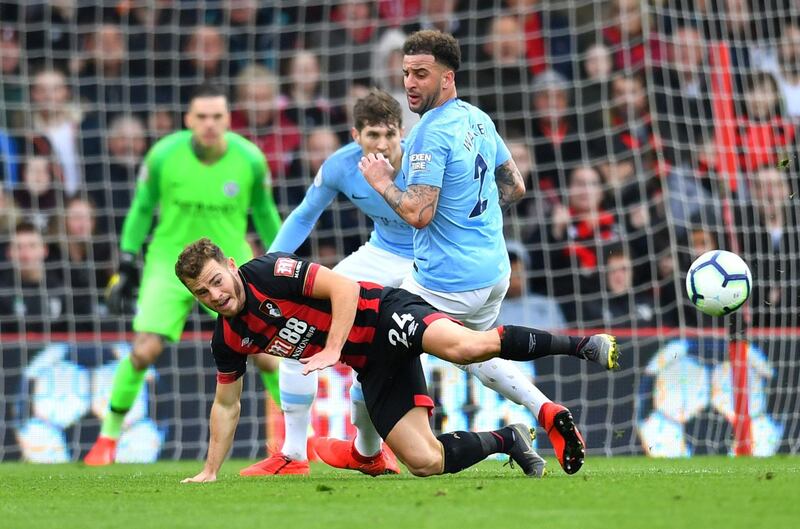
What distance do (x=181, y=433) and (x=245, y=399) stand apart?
21.7 inches

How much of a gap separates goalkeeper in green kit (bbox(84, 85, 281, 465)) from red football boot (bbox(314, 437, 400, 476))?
6.49ft

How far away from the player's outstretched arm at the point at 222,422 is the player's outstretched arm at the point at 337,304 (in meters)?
0.49

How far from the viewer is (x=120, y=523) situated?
15.2ft

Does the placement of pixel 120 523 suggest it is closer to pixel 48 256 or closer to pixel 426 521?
pixel 426 521

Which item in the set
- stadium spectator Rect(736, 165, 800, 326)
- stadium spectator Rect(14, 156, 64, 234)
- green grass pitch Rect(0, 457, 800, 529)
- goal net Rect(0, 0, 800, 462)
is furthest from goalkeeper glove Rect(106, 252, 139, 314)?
stadium spectator Rect(736, 165, 800, 326)

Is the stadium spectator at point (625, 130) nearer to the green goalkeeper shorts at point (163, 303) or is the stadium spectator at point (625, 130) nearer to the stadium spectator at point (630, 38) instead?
the stadium spectator at point (630, 38)

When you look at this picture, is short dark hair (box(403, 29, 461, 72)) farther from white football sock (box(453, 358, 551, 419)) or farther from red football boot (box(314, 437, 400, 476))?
red football boot (box(314, 437, 400, 476))

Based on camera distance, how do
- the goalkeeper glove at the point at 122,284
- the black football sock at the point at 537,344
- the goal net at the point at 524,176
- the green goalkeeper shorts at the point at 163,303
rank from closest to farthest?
the black football sock at the point at 537,344, the green goalkeeper shorts at the point at 163,303, the goalkeeper glove at the point at 122,284, the goal net at the point at 524,176

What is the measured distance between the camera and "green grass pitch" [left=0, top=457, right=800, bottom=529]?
4.39m

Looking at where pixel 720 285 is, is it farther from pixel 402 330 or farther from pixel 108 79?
pixel 108 79

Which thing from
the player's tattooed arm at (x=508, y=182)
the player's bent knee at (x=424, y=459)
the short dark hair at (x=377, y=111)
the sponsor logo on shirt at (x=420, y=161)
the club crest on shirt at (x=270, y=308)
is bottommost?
the player's bent knee at (x=424, y=459)

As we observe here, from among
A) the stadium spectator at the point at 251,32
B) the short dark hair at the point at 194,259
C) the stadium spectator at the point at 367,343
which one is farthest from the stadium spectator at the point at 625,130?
the short dark hair at the point at 194,259

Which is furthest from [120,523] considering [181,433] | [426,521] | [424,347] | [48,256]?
[48,256]

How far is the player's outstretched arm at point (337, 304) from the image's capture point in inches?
227
